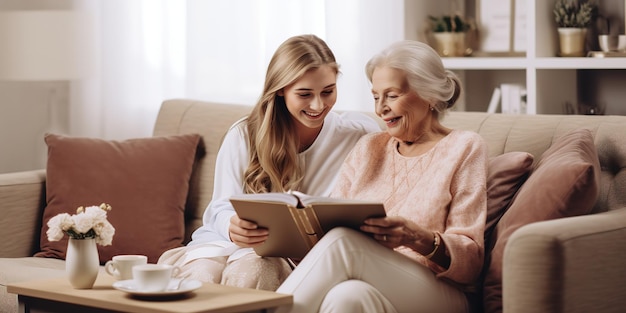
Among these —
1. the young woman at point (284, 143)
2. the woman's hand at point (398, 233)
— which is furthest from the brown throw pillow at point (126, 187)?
the woman's hand at point (398, 233)

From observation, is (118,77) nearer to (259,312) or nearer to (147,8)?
(147,8)

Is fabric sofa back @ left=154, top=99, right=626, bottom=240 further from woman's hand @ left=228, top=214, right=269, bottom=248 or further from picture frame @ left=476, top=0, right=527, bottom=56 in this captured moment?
picture frame @ left=476, top=0, right=527, bottom=56

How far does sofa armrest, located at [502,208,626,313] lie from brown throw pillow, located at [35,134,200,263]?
1.44 meters

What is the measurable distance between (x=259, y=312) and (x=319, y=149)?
0.91 metres

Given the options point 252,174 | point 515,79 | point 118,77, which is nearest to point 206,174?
point 252,174

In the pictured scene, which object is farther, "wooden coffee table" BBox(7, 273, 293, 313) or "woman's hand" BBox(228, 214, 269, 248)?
"woman's hand" BBox(228, 214, 269, 248)

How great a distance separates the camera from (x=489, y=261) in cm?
266

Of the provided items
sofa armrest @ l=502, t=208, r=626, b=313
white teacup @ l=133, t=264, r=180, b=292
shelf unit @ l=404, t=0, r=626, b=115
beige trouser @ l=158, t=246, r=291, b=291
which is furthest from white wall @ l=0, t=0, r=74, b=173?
sofa armrest @ l=502, t=208, r=626, b=313

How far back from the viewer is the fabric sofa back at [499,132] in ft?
9.21

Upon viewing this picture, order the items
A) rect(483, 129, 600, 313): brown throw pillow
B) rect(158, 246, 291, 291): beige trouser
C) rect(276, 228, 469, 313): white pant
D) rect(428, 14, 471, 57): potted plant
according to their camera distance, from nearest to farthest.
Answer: rect(276, 228, 469, 313): white pant
rect(483, 129, 600, 313): brown throw pillow
rect(158, 246, 291, 291): beige trouser
rect(428, 14, 471, 57): potted plant

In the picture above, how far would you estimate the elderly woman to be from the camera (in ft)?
7.98

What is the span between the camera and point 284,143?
307cm

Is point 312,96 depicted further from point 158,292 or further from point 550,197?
point 158,292

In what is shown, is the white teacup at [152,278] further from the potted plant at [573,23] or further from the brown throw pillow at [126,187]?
the potted plant at [573,23]
